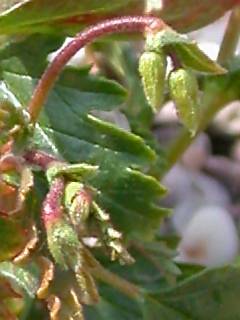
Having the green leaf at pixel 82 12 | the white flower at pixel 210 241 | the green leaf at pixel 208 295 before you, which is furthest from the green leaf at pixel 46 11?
the white flower at pixel 210 241

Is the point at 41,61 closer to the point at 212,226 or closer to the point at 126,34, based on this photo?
the point at 126,34

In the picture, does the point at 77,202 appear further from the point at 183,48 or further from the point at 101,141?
the point at 101,141

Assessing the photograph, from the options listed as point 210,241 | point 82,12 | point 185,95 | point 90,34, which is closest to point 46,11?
point 82,12

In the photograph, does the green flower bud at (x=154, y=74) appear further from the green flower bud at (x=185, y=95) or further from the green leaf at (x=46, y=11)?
the green leaf at (x=46, y=11)

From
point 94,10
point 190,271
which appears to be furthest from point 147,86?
point 190,271

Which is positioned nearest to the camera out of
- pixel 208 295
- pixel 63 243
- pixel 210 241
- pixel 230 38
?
pixel 63 243

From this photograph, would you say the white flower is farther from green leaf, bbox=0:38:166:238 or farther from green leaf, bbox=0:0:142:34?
green leaf, bbox=0:0:142:34
